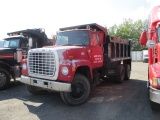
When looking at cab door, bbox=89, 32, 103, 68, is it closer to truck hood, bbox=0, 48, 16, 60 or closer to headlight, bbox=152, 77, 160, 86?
headlight, bbox=152, 77, 160, 86

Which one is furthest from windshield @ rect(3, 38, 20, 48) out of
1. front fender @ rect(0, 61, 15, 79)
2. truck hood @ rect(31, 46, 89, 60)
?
truck hood @ rect(31, 46, 89, 60)

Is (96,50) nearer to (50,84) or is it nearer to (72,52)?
(72,52)

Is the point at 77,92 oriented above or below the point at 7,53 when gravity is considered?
below

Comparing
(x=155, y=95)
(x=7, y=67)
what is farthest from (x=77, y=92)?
(x=7, y=67)

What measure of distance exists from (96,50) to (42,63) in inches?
84.6

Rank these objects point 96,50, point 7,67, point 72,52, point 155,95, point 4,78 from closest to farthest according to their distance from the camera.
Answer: point 155,95 < point 72,52 < point 96,50 < point 4,78 < point 7,67

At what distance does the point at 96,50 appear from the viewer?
23.5 feet

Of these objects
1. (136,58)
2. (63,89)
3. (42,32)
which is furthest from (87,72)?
(136,58)

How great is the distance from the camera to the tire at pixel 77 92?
5.90m

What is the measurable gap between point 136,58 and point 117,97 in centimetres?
2591

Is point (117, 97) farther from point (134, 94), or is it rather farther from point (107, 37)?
point (107, 37)

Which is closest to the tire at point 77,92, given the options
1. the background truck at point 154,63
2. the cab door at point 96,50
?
the cab door at point 96,50

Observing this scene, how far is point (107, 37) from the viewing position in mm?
7973

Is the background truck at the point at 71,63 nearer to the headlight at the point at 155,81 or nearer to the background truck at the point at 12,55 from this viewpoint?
the background truck at the point at 12,55
